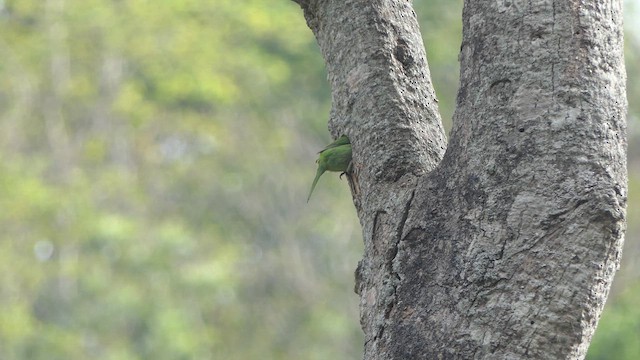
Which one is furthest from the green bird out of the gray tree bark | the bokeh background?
the bokeh background

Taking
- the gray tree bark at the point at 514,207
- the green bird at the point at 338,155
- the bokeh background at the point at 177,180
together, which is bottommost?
the gray tree bark at the point at 514,207

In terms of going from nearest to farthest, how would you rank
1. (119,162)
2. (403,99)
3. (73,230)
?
1. (403,99)
2. (73,230)
3. (119,162)

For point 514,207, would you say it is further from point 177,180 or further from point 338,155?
point 177,180

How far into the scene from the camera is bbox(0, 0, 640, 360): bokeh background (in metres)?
16.2

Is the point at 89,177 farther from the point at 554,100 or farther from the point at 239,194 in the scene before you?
the point at 554,100

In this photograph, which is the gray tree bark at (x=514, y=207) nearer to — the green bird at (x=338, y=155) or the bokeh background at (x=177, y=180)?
the green bird at (x=338, y=155)

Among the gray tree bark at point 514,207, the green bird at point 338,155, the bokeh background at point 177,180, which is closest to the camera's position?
the gray tree bark at point 514,207

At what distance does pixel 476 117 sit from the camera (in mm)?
2826

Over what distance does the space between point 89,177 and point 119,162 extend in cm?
120

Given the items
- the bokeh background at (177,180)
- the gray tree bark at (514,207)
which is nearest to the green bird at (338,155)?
the gray tree bark at (514,207)

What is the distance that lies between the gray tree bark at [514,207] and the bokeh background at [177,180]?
42.5ft

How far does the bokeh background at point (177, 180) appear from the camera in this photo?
16219 mm

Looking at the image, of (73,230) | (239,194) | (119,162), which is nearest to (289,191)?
(239,194)

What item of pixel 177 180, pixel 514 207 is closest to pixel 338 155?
pixel 514 207
